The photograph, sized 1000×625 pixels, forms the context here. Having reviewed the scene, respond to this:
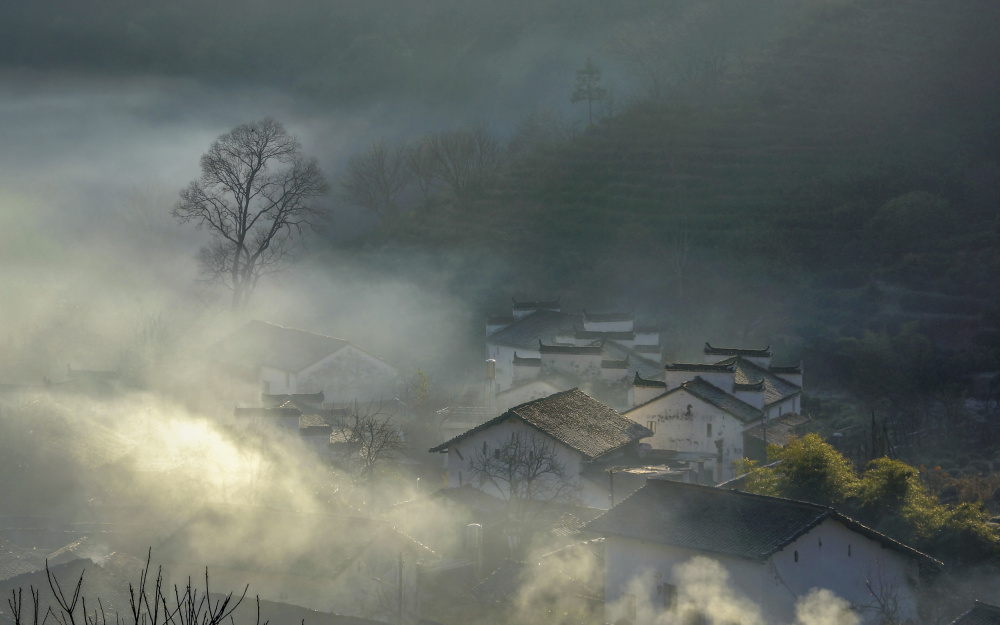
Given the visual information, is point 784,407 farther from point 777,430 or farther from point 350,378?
point 350,378

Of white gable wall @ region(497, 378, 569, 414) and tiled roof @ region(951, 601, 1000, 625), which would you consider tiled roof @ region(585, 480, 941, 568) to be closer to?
tiled roof @ region(951, 601, 1000, 625)

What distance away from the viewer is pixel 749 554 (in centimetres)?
1565

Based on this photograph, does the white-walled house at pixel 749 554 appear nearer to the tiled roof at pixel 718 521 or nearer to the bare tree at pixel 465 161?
the tiled roof at pixel 718 521

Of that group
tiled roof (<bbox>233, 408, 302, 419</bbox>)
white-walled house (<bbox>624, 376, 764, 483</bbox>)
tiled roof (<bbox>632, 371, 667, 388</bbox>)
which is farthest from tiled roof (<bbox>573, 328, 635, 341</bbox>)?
tiled roof (<bbox>233, 408, 302, 419</bbox>)

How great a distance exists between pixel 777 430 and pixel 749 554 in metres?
11.7

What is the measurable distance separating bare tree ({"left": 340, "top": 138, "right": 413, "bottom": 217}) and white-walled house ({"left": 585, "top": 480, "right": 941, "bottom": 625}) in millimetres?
45050

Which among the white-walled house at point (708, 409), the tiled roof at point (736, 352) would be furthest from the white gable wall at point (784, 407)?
the tiled roof at point (736, 352)

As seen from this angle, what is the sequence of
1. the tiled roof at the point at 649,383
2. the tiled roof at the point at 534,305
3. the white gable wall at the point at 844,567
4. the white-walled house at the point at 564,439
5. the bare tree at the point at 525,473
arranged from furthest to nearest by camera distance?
the tiled roof at the point at 534,305, the tiled roof at the point at 649,383, the white-walled house at the point at 564,439, the bare tree at the point at 525,473, the white gable wall at the point at 844,567

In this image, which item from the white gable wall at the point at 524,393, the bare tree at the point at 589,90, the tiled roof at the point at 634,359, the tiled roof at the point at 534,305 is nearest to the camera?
the white gable wall at the point at 524,393

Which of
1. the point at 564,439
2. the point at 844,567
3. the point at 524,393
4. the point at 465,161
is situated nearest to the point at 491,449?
the point at 564,439

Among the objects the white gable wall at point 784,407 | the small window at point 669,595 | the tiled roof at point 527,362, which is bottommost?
the small window at point 669,595

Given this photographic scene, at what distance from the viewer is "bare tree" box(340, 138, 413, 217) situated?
61844mm

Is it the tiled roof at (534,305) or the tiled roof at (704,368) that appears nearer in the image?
the tiled roof at (704,368)

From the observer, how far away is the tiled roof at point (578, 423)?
23.1 m
